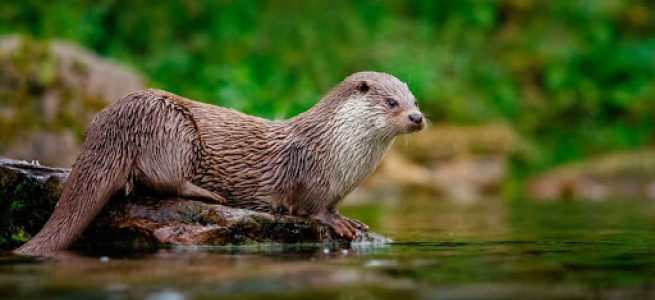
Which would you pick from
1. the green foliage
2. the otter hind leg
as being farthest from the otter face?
the green foliage

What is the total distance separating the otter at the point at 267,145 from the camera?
434 centimetres

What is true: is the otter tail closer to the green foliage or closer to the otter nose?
the otter nose

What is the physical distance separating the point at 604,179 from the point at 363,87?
29.6 feet

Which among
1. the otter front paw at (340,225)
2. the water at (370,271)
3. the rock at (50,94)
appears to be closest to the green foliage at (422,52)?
the rock at (50,94)

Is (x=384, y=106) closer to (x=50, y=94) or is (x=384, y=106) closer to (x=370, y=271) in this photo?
(x=370, y=271)

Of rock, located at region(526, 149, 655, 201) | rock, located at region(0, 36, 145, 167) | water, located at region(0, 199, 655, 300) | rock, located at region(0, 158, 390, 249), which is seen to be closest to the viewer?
water, located at region(0, 199, 655, 300)

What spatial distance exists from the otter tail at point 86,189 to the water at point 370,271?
0.31 m

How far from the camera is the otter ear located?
4730 mm

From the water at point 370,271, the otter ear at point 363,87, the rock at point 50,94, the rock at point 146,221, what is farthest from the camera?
the rock at point 50,94

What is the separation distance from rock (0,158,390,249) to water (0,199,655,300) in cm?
22

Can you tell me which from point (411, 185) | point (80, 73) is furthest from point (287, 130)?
point (411, 185)

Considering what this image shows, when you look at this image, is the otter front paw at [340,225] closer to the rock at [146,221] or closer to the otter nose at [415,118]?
the rock at [146,221]

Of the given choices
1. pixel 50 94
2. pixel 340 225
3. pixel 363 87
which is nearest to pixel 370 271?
pixel 340 225

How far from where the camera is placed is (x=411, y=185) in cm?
1181
